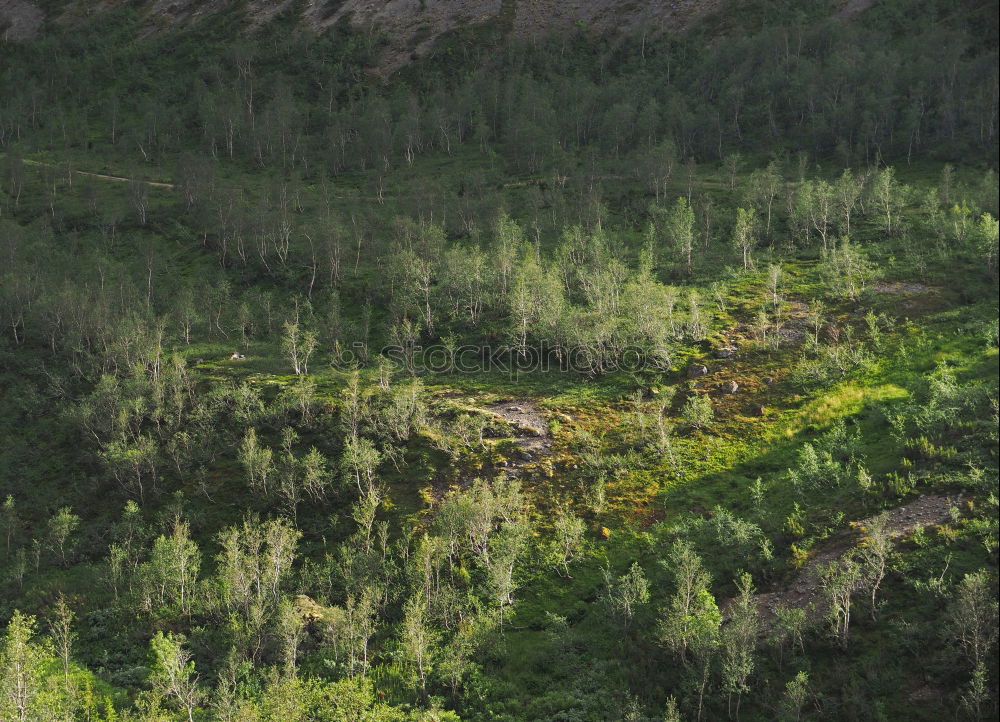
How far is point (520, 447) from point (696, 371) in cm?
2198

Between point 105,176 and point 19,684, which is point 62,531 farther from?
point 105,176

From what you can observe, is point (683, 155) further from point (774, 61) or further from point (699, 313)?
point (699, 313)

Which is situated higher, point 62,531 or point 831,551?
point 831,551

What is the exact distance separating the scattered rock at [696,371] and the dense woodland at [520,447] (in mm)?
403

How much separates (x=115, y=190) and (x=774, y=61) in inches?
6767

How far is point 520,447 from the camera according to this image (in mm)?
62375

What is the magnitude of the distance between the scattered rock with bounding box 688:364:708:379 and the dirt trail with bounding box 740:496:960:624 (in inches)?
1099

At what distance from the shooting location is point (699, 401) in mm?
64562

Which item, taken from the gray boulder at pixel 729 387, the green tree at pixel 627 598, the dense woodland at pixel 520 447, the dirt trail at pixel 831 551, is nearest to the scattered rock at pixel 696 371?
the dense woodland at pixel 520 447

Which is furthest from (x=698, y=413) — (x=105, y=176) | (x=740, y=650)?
(x=105, y=176)

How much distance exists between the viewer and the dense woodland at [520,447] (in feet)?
126

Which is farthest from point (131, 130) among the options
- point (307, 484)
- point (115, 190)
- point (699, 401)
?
point (699, 401)

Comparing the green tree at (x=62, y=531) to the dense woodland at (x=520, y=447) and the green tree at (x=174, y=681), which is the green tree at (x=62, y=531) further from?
the green tree at (x=174, y=681)

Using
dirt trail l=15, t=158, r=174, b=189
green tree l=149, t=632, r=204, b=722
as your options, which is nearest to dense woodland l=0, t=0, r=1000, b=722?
green tree l=149, t=632, r=204, b=722
